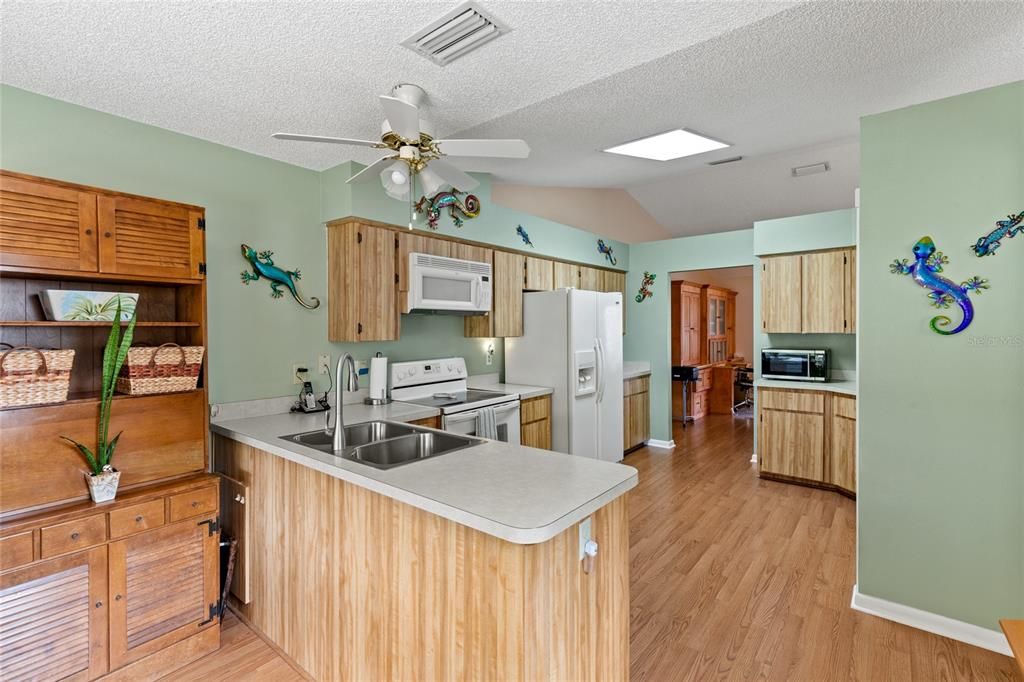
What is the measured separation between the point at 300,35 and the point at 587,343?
328 centimetres

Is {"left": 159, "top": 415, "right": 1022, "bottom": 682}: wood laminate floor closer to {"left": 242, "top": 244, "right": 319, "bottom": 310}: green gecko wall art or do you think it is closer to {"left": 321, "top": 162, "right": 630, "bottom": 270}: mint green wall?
{"left": 242, "top": 244, "right": 319, "bottom": 310}: green gecko wall art

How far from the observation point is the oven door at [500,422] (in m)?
3.31

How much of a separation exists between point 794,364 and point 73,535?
16.7 ft

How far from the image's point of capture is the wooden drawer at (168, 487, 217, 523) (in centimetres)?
217

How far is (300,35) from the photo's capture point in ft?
5.89

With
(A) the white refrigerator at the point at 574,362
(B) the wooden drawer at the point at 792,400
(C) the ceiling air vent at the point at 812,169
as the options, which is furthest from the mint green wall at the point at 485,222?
(B) the wooden drawer at the point at 792,400

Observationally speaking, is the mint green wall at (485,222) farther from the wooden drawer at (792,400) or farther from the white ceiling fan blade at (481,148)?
the wooden drawer at (792,400)

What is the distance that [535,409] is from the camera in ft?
13.8

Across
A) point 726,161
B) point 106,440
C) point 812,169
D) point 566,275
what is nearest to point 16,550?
point 106,440

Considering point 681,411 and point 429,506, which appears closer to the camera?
point 429,506

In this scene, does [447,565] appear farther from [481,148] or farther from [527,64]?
[527,64]

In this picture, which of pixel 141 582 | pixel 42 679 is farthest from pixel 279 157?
pixel 42 679

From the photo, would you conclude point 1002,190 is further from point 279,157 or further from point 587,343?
point 279,157

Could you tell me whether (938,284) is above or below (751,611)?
above
